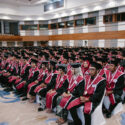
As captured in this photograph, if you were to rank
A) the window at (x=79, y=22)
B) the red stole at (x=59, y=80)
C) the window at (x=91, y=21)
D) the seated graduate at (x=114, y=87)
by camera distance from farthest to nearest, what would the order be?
1. the window at (x=79, y=22)
2. the window at (x=91, y=21)
3. the red stole at (x=59, y=80)
4. the seated graduate at (x=114, y=87)

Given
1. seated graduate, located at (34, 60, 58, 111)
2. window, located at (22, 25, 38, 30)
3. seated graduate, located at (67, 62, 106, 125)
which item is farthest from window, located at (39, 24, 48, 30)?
seated graduate, located at (67, 62, 106, 125)

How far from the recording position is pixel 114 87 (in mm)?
3656

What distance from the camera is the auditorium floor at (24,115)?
3.30m

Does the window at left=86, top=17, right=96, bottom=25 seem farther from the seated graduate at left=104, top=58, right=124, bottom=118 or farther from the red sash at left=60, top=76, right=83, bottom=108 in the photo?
the red sash at left=60, top=76, right=83, bottom=108

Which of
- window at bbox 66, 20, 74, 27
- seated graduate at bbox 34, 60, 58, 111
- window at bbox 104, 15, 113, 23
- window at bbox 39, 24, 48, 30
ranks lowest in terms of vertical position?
seated graduate at bbox 34, 60, 58, 111

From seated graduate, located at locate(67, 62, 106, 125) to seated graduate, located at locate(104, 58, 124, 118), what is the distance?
581 mm

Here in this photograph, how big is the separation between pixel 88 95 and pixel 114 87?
882 millimetres

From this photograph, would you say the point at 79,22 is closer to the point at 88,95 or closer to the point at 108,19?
the point at 108,19

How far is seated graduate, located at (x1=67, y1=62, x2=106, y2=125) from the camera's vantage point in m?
2.92

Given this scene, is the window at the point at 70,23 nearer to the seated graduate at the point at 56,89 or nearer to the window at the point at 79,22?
the window at the point at 79,22

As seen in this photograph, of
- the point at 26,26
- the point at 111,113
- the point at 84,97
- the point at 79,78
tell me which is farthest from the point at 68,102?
the point at 26,26

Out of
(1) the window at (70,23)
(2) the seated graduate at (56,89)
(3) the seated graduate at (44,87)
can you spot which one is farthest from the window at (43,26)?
(2) the seated graduate at (56,89)

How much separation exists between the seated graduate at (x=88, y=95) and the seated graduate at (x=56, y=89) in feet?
1.64

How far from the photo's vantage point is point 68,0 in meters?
19.0
